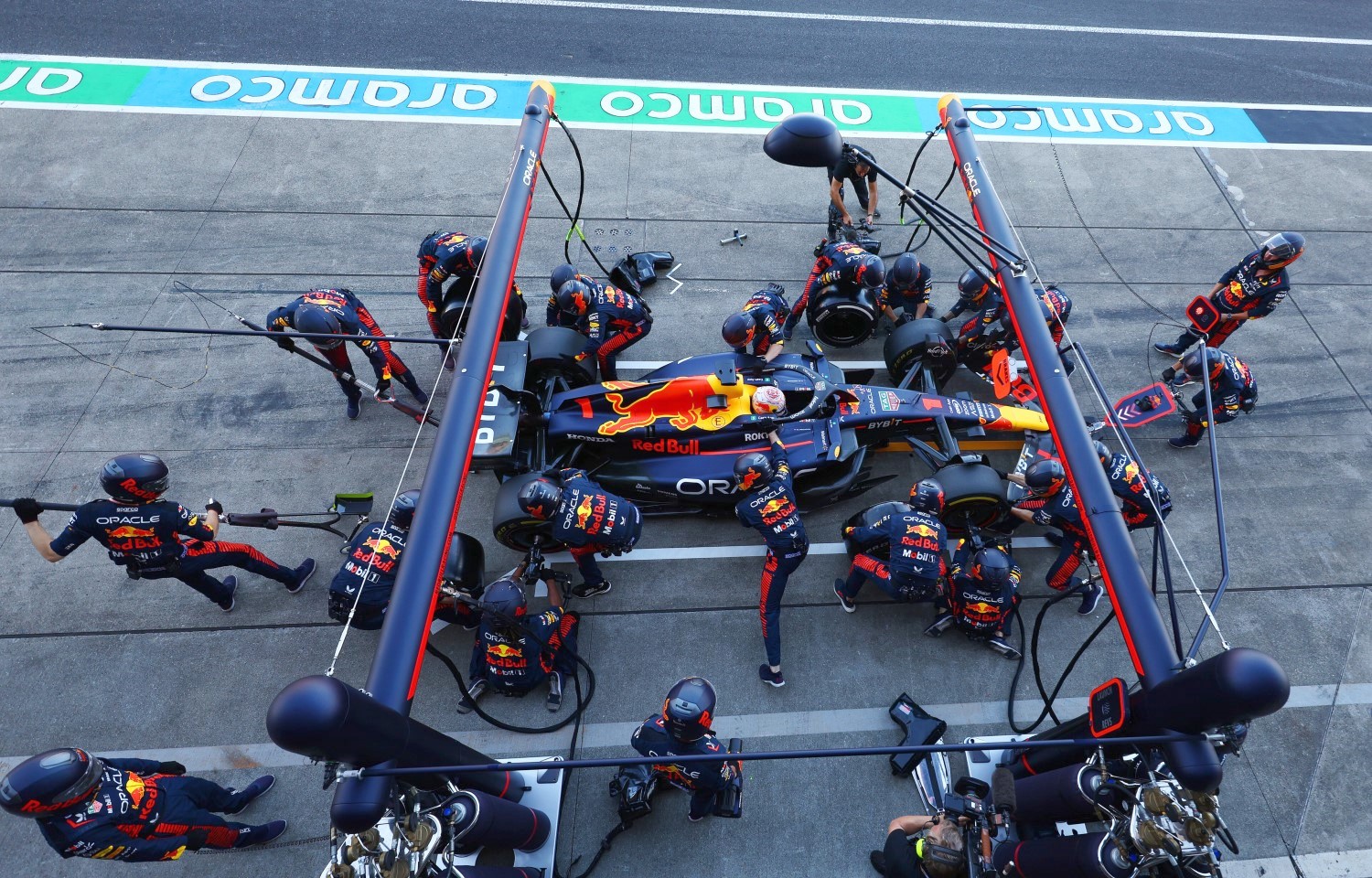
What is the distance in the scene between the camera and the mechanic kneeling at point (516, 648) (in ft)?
17.7

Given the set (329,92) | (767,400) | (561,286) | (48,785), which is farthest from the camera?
(329,92)

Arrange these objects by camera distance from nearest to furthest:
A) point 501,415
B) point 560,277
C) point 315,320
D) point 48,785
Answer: point 48,785, point 501,415, point 315,320, point 560,277

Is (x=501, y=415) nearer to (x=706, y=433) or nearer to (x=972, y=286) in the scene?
(x=706, y=433)

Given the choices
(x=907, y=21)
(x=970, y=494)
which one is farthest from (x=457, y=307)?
(x=907, y=21)

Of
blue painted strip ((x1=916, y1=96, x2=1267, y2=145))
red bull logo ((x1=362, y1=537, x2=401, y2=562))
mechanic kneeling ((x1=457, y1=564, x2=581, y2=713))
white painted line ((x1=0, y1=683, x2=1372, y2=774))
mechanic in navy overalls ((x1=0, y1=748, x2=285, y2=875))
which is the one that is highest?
blue painted strip ((x1=916, y1=96, x2=1267, y2=145))

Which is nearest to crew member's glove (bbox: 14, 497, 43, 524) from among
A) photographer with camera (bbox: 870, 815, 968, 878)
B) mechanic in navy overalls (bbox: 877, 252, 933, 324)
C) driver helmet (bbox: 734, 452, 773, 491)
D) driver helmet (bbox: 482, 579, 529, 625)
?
driver helmet (bbox: 482, 579, 529, 625)

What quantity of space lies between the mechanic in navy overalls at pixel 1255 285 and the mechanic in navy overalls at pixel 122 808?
A: 33.8ft

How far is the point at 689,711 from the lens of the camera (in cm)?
451

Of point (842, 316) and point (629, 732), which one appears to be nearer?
point (629, 732)

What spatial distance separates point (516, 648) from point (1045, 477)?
4491 millimetres

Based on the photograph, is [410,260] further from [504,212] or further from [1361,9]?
[1361,9]

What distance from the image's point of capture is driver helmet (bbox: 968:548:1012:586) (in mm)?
5695

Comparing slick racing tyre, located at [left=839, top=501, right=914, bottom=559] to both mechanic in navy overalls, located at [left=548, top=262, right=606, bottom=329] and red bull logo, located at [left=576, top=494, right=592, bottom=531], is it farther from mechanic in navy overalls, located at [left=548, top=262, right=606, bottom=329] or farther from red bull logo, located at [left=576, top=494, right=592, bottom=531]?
mechanic in navy overalls, located at [left=548, top=262, right=606, bottom=329]

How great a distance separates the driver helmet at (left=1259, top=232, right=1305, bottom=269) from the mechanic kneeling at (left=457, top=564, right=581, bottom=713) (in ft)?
26.1
